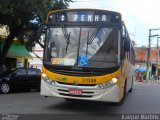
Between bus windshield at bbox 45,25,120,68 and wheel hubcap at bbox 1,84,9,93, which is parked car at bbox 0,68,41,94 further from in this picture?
bus windshield at bbox 45,25,120,68

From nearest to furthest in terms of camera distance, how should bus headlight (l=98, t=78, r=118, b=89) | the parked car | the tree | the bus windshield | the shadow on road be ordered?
bus headlight (l=98, t=78, r=118, b=89) < the bus windshield < the shadow on road < the tree < the parked car

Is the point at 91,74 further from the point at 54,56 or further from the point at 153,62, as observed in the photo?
the point at 153,62

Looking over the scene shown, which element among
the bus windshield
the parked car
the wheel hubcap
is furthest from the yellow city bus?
the parked car

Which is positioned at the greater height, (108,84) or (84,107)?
(108,84)

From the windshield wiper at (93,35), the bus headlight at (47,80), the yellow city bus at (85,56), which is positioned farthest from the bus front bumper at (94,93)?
the windshield wiper at (93,35)

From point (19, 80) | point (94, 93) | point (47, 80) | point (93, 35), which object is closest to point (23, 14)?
point (19, 80)

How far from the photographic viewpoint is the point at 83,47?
1334 cm

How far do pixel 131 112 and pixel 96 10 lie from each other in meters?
3.91

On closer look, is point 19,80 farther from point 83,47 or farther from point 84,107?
point 83,47

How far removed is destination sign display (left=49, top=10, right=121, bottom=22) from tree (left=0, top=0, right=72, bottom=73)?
7613 mm

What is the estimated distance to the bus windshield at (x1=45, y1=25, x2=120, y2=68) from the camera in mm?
13188

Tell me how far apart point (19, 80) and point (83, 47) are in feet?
33.1

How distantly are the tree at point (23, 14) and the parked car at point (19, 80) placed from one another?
3271mm

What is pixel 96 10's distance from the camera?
541 inches
